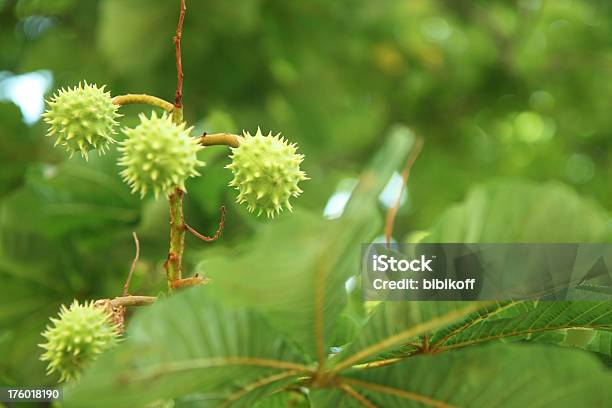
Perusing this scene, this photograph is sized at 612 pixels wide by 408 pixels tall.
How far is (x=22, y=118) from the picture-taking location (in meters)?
2.55

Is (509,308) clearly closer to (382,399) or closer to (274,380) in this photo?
(382,399)

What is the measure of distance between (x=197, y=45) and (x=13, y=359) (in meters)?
1.89

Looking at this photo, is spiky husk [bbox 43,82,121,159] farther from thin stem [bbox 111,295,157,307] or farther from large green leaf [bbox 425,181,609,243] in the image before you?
large green leaf [bbox 425,181,609,243]

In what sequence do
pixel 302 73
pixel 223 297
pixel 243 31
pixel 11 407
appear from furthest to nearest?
1. pixel 302 73
2. pixel 243 31
3. pixel 11 407
4. pixel 223 297

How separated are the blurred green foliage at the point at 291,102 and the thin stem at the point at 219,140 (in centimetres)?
46

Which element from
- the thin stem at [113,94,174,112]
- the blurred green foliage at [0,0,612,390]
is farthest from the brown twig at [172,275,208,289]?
the blurred green foliage at [0,0,612,390]

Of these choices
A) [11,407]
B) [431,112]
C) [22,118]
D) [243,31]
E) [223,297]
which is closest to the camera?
[223,297]

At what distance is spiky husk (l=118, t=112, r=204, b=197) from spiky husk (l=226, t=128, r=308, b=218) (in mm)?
104

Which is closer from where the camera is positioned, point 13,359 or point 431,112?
point 13,359

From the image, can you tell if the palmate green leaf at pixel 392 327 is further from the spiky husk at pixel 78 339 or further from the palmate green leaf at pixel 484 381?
the spiky husk at pixel 78 339

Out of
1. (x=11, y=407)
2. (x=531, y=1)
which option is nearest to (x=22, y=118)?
(x=11, y=407)

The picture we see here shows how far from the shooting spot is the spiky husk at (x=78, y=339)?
93cm

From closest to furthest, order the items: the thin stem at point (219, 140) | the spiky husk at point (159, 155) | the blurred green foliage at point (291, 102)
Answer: the spiky husk at point (159, 155) → the thin stem at point (219, 140) → the blurred green foliage at point (291, 102)

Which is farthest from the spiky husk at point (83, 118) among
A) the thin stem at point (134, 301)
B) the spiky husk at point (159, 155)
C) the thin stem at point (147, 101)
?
the thin stem at point (134, 301)
